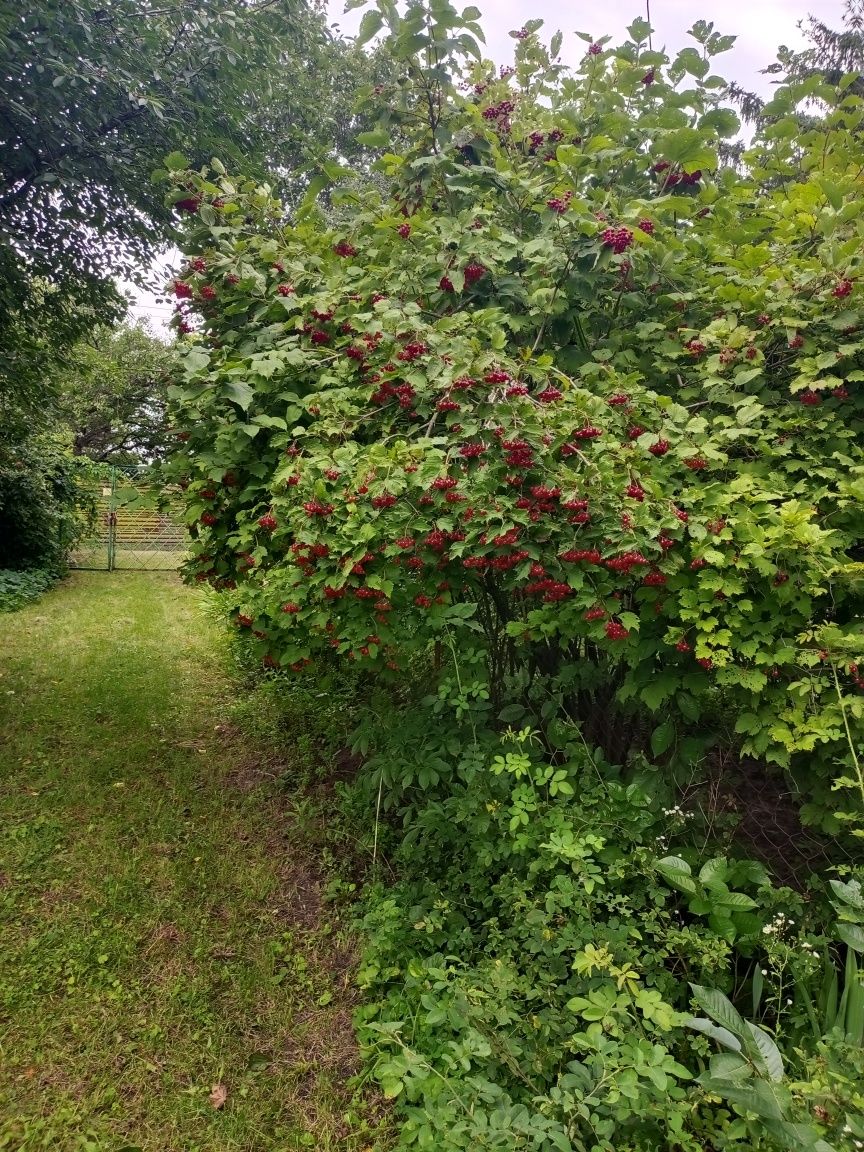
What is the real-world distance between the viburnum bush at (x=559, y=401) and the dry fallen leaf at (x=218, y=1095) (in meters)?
1.40

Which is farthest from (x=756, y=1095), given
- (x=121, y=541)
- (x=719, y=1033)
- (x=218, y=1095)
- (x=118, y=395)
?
(x=121, y=541)

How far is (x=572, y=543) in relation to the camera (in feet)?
6.19

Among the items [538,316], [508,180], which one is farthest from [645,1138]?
[508,180]

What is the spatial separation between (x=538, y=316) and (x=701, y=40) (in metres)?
1.22

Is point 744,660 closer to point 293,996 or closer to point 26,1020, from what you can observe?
point 293,996

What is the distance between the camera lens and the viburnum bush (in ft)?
6.12

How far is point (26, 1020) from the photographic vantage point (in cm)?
221

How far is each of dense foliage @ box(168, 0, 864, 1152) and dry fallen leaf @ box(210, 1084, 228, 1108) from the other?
47cm

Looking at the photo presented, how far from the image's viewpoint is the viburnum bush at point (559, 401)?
6.12ft

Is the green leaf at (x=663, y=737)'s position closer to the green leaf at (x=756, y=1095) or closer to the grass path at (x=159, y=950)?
the green leaf at (x=756, y=1095)

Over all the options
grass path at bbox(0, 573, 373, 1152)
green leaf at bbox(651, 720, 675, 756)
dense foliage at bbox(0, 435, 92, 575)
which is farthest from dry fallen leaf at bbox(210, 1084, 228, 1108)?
dense foliage at bbox(0, 435, 92, 575)

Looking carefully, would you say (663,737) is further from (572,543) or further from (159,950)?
(159,950)

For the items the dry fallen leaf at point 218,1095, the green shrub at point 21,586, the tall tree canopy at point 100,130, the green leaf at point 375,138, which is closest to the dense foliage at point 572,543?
the green leaf at point 375,138

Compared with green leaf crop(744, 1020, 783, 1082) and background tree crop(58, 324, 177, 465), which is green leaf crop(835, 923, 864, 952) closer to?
green leaf crop(744, 1020, 783, 1082)
